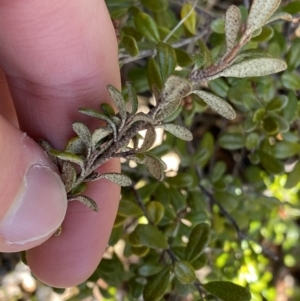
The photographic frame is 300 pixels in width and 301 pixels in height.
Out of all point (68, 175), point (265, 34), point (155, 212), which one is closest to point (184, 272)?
point (155, 212)

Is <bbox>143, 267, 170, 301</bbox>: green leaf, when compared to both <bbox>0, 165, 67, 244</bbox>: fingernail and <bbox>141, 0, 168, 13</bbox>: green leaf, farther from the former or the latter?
<bbox>141, 0, 168, 13</bbox>: green leaf

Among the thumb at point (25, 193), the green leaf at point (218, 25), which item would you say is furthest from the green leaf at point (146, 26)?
the thumb at point (25, 193)

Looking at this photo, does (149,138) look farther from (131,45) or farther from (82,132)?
(131,45)

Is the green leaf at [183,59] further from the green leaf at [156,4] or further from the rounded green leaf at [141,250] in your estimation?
the rounded green leaf at [141,250]

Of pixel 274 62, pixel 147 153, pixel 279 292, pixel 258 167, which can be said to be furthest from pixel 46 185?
pixel 279 292

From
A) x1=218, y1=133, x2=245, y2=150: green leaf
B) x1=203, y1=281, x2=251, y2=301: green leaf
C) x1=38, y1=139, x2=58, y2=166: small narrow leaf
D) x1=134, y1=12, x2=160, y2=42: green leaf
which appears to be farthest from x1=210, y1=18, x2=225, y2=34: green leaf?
x1=203, y1=281, x2=251, y2=301: green leaf

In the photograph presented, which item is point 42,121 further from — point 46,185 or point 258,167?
point 258,167

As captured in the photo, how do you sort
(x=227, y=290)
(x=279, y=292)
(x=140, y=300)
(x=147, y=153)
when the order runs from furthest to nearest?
1. (x=279, y=292)
2. (x=140, y=300)
3. (x=227, y=290)
4. (x=147, y=153)
